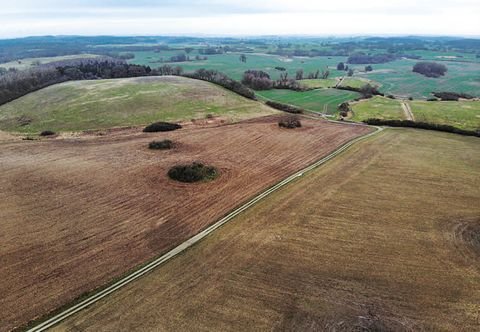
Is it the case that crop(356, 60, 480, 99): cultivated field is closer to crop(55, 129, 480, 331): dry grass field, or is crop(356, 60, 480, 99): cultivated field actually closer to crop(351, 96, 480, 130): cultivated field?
crop(351, 96, 480, 130): cultivated field

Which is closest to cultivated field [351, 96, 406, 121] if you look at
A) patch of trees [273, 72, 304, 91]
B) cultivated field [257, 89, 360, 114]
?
cultivated field [257, 89, 360, 114]

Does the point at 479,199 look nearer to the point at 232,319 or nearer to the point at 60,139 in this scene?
the point at 232,319

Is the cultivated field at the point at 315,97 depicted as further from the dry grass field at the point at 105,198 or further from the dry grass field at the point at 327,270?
the dry grass field at the point at 327,270

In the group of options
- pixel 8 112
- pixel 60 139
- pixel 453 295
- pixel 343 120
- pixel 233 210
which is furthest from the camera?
pixel 8 112

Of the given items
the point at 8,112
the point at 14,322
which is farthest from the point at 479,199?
the point at 8,112

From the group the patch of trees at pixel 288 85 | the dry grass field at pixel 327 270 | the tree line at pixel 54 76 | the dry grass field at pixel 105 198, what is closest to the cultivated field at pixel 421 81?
the patch of trees at pixel 288 85
